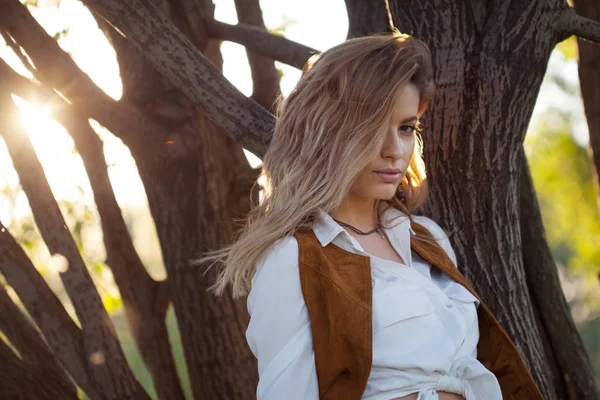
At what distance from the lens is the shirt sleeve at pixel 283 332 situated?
98.0 inches

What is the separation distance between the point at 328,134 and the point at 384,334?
2.19ft

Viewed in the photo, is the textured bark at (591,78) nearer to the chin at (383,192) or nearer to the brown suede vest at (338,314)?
the chin at (383,192)

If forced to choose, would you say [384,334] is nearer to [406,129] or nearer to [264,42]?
[406,129]

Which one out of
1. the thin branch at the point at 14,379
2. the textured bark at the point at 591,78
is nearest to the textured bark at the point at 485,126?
the textured bark at the point at 591,78

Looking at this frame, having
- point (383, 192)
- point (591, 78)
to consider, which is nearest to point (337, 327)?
point (383, 192)

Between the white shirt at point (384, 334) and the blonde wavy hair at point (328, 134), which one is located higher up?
the blonde wavy hair at point (328, 134)

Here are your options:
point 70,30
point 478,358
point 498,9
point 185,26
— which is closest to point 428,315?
point 478,358

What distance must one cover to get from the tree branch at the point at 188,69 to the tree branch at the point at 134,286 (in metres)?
1.22

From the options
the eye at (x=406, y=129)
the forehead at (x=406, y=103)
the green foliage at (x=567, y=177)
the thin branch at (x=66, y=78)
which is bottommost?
the eye at (x=406, y=129)

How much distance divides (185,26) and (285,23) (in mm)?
1145

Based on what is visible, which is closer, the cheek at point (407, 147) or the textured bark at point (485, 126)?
the cheek at point (407, 147)

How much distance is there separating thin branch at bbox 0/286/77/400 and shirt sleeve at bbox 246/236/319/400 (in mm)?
1403

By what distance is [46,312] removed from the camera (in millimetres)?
3512

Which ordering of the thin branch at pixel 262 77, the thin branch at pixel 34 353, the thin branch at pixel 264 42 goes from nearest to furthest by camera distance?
1. the thin branch at pixel 34 353
2. the thin branch at pixel 264 42
3. the thin branch at pixel 262 77
